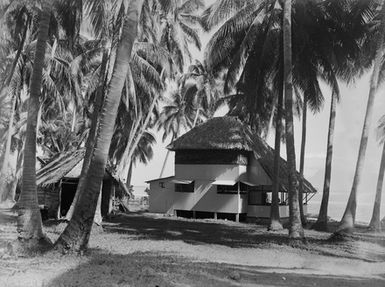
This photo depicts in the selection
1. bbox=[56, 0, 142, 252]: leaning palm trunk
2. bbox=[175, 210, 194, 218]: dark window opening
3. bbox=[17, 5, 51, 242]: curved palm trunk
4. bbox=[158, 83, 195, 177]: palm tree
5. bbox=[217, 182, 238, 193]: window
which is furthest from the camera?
bbox=[158, 83, 195, 177]: palm tree

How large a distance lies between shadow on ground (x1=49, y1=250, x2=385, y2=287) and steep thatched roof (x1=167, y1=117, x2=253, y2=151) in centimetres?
1686

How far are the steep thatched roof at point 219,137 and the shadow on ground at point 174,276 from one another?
1686cm

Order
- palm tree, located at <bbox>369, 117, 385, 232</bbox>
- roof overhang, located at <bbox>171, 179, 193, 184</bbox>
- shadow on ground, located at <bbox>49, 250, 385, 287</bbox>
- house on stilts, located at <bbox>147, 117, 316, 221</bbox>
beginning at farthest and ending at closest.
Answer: roof overhang, located at <bbox>171, 179, 193, 184</bbox> → house on stilts, located at <bbox>147, 117, 316, 221</bbox> → palm tree, located at <bbox>369, 117, 385, 232</bbox> → shadow on ground, located at <bbox>49, 250, 385, 287</bbox>

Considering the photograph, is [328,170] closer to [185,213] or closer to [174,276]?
[185,213]

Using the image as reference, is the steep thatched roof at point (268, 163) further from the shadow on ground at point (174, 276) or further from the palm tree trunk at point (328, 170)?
the shadow on ground at point (174, 276)

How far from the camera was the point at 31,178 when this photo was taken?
11.3m

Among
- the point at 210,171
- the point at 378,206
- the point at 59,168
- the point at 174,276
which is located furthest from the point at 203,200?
the point at 174,276

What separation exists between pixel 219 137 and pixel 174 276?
20043 mm

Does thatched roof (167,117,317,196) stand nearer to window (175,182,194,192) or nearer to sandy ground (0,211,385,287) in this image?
window (175,182,194,192)

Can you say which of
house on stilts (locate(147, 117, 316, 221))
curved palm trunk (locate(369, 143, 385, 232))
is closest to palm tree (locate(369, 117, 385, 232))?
curved palm trunk (locate(369, 143, 385, 232))

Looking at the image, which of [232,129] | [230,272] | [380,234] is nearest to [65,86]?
[232,129]

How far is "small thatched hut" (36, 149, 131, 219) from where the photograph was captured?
2239cm

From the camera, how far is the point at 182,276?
8.75 meters

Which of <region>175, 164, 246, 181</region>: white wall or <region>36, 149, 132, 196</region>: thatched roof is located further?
<region>175, 164, 246, 181</region>: white wall
